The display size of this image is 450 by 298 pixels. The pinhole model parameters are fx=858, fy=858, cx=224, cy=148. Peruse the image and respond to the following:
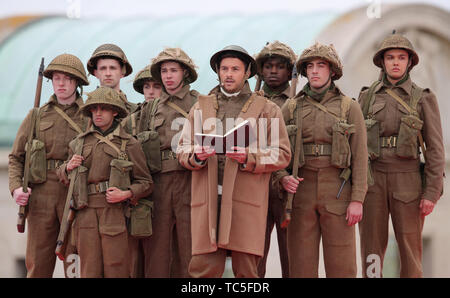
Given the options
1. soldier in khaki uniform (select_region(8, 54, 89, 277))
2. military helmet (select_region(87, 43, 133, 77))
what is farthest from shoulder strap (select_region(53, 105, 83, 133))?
military helmet (select_region(87, 43, 133, 77))

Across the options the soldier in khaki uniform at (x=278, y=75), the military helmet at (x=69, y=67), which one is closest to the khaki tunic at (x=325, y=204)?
the soldier in khaki uniform at (x=278, y=75)

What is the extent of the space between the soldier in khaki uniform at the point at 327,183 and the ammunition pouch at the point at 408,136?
0.65 meters

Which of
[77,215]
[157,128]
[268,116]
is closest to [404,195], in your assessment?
[268,116]

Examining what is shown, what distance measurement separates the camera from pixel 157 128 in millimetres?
9211

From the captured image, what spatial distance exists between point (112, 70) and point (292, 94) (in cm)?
222

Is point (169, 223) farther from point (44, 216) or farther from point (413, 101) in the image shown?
point (413, 101)

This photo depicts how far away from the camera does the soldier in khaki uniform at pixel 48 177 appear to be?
30.3ft

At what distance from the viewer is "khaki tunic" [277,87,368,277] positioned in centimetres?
849

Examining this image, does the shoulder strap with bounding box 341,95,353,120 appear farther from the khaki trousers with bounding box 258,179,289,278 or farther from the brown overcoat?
the khaki trousers with bounding box 258,179,289,278

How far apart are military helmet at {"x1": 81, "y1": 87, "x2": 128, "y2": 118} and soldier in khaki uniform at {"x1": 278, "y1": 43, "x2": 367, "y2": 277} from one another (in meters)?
1.75

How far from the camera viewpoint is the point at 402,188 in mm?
9102

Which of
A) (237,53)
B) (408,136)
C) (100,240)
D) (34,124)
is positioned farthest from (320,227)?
(34,124)

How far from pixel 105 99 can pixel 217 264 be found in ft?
6.86
